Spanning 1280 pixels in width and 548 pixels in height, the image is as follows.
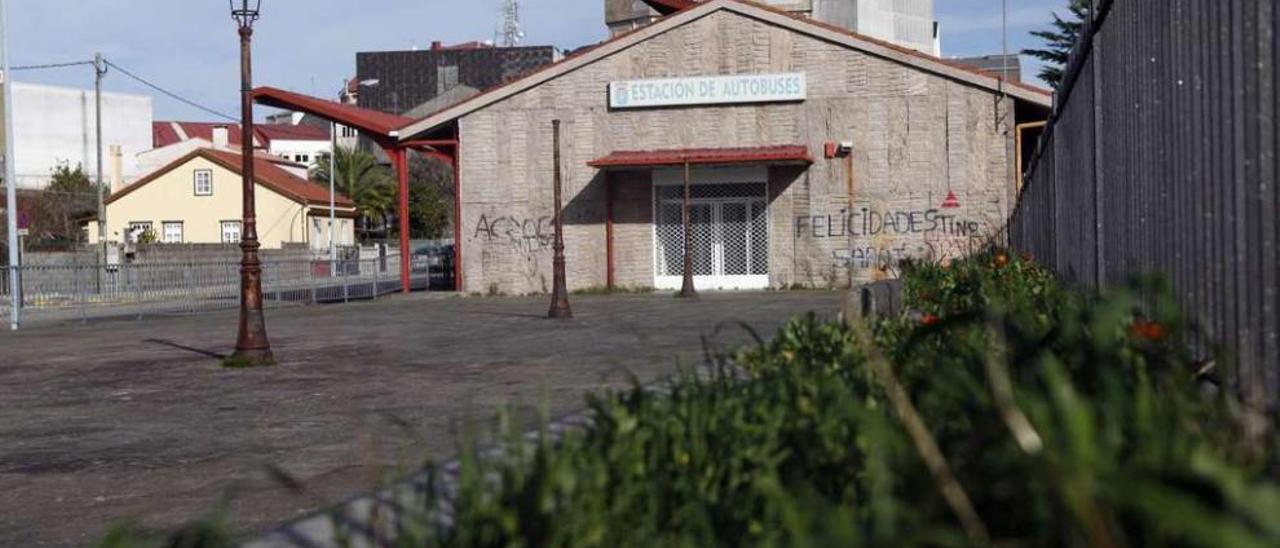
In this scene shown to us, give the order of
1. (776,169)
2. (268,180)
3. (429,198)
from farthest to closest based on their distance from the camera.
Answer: (429,198), (268,180), (776,169)

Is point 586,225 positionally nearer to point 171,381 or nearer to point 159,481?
point 171,381

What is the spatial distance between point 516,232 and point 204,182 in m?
44.1

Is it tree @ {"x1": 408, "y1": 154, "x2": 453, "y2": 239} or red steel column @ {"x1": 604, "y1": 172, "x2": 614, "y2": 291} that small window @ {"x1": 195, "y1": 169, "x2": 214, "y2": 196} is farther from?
red steel column @ {"x1": 604, "y1": 172, "x2": 614, "y2": 291}

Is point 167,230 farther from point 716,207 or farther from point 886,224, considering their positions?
point 886,224

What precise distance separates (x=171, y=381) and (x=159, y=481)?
268 inches

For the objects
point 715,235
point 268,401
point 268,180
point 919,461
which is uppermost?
point 268,180

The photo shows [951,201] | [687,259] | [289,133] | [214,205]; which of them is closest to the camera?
[687,259]

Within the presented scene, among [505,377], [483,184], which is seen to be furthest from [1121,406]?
[483,184]

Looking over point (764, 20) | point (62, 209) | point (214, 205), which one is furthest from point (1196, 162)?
point (62, 209)

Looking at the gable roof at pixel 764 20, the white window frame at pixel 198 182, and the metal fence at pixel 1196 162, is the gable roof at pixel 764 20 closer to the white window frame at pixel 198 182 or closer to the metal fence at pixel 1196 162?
the metal fence at pixel 1196 162

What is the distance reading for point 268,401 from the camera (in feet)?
39.9

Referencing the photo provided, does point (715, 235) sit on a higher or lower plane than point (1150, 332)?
higher

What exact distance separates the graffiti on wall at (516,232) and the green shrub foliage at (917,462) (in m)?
31.8

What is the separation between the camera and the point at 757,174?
35094 mm
